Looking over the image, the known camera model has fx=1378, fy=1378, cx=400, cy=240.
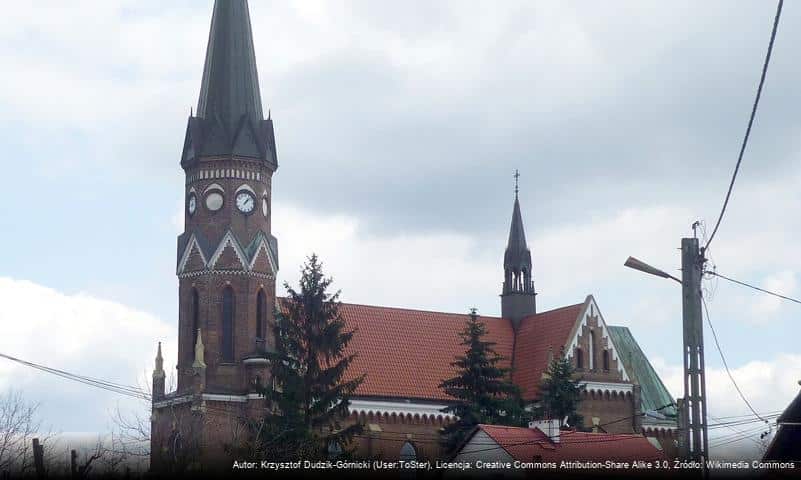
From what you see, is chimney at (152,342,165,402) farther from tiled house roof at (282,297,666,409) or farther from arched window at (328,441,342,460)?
arched window at (328,441,342,460)

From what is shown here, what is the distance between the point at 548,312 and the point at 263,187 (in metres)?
20.5

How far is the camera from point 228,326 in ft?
237

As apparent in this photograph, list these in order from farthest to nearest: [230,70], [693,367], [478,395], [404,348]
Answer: [404,348], [230,70], [478,395], [693,367]

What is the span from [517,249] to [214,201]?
2348 centimetres

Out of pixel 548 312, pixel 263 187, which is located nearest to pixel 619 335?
pixel 548 312

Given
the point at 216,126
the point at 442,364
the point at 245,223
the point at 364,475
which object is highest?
the point at 216,126

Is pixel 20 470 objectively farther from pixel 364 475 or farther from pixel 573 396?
pixel 573 396

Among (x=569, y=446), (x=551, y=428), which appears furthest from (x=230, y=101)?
(x=569, y=446)

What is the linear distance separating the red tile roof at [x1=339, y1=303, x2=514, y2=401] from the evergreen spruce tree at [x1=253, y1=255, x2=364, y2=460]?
12004 mm

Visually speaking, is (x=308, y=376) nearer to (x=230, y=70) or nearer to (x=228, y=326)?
(x=228, y=326)

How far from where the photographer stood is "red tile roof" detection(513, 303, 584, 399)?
261 ft

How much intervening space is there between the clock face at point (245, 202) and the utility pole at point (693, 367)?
44.1 m

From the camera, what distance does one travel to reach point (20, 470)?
41.1m

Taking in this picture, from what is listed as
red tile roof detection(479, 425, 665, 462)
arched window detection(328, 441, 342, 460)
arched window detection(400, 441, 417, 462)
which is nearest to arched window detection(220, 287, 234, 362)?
arched window detection(328, 441, 342, 460)
